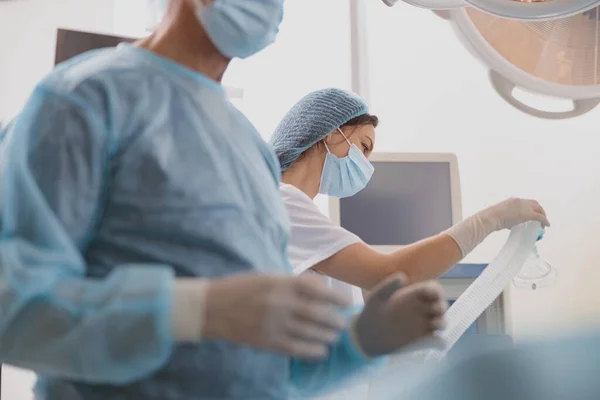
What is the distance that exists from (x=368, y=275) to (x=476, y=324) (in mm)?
894

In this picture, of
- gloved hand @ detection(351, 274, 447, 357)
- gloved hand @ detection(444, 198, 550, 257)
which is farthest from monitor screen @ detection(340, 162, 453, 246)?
gloved hand @ detection(351, 274, 447, 357)

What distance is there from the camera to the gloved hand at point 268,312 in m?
0.68

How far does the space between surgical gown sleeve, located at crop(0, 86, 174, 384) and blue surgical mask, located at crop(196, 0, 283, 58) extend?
0.78ft

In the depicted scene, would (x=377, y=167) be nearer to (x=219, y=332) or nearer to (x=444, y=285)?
(x=444, y=285)

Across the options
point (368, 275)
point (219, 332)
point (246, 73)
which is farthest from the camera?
point (246, 73)

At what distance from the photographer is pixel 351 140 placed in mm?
1882

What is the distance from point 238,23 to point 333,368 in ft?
1.54

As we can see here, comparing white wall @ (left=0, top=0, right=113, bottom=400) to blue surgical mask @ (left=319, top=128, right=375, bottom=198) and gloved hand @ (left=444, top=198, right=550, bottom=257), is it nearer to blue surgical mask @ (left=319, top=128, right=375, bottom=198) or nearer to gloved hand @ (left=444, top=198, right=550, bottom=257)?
blue surgical mask @ (left=319, top=128, right=375, bottom=198)

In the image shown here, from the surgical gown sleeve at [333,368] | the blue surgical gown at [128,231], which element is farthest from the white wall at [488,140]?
the blue surgical gown at [128,231]

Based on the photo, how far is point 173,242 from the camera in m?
0.85

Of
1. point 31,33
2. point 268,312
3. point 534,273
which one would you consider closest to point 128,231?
point 268,312

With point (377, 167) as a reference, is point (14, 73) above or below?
above

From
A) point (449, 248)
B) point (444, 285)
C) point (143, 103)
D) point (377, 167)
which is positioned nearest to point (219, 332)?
point (143, 103)

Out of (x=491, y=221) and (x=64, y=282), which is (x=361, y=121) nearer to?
(x=491, y=221)
